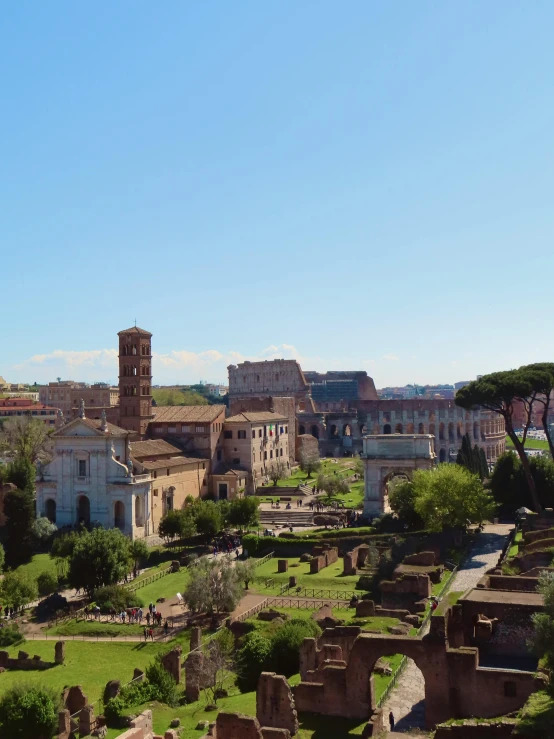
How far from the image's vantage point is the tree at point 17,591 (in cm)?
3856

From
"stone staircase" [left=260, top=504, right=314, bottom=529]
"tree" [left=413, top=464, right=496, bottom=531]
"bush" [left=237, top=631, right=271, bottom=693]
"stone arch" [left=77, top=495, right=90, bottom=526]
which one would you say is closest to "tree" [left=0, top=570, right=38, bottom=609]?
"stone arch" [left=77, top=495, right=90, bottom=526]

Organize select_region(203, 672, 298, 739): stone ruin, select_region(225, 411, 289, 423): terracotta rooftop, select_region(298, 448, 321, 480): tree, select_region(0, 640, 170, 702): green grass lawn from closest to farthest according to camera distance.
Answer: select_region(203, 672, 298, 739): stone ruin < select_region(0, 640, 170, 702): green grass lawn < select_region(225, 411, 289, 423): terracotta rooftop < select_region(298, 448, 321, 480): tree

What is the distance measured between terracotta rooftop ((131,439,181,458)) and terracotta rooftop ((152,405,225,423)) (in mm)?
3131

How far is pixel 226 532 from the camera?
53.1 m

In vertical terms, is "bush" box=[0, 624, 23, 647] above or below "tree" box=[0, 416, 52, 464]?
below

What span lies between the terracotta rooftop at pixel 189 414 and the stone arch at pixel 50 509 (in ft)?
41.4

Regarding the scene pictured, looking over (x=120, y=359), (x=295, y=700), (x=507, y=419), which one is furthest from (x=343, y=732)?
(x=120, y=359)

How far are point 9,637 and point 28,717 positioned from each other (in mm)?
12044

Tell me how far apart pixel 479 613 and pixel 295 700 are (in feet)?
21.7

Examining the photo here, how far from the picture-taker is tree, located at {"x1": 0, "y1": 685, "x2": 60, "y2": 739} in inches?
936

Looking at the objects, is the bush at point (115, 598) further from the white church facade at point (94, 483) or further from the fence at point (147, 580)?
the white church facade at point (94, 483)

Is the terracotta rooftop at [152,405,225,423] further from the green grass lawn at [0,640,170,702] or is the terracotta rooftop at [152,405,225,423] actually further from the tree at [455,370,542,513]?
the green grass lawn at [0,640,170,702]

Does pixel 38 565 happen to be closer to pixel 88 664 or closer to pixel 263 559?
pixel 263 559

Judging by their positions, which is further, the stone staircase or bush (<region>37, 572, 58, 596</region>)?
the stone staircase
